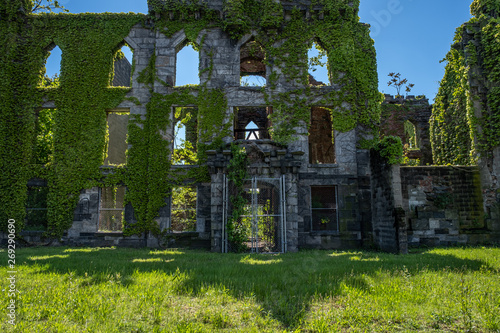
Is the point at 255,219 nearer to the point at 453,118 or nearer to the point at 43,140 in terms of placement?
the point at 453,118

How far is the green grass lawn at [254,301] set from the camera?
3546 mm

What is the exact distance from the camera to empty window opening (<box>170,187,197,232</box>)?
15.1 meters

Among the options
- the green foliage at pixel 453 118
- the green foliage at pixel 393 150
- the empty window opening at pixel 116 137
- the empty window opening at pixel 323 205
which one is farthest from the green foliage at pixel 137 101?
the empty window opening at pixel 116 137

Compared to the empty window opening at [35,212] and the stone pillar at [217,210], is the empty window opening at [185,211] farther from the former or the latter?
the empty window opening at [35,212]

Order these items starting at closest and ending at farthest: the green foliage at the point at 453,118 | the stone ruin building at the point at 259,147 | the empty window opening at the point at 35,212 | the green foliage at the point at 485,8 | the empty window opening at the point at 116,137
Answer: the stone ruin building at the point at 259,147, the green foliage at the point at 485,8, the green foliage at the point at 453,118, the empty window opening at the point at 35,212, the empty window opening at the point at 116,137

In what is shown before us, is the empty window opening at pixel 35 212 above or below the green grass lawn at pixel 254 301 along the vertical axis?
above

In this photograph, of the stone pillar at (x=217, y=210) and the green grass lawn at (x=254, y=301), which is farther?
the stone pillar at (x=217, y=210)

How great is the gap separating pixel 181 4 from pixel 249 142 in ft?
26.6

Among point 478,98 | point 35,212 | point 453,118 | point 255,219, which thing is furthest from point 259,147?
point 35,212

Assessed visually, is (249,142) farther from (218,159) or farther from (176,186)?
(176,186)

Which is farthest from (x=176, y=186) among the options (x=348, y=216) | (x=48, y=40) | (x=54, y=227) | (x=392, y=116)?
(x=392, y=116)

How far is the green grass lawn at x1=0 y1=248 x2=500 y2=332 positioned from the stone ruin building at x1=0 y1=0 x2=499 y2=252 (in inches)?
246

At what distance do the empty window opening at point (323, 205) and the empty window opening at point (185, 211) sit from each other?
638 cm

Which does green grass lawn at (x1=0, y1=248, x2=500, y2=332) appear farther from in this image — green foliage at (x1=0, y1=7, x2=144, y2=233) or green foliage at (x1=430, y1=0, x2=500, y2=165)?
green foliage at (x1=430, y1=0, x2=500, y2=165)
